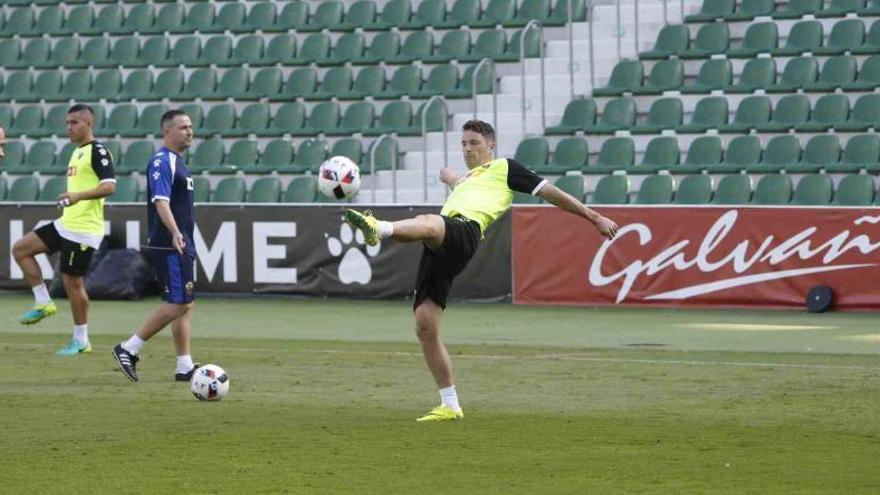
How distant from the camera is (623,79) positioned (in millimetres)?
26500

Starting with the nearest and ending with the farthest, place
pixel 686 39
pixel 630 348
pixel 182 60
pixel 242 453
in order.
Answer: pixel 242 453 < pixel 630 348 < pixel 686 39 < pixel 182 60

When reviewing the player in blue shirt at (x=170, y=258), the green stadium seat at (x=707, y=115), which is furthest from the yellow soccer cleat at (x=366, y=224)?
the green stadium seat at (x=707, y=115)

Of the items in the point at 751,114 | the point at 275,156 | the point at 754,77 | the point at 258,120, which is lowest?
the point at 275,156

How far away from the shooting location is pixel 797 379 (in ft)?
45.5

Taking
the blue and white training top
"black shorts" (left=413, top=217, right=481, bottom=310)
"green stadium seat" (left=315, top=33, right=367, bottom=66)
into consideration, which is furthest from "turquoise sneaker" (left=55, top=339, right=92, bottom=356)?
"green stadium seat" (left=315, top=33, right=367, bottom=66)

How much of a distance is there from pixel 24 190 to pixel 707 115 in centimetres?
1170

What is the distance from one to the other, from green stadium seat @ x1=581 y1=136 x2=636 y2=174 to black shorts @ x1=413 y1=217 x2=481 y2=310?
13.6 m

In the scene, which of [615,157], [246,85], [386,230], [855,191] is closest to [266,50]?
[246,85]

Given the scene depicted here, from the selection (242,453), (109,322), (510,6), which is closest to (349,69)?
(510,6)

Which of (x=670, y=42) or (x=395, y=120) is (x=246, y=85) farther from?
(x=670, y=42)

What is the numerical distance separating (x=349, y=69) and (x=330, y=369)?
14.5 meters

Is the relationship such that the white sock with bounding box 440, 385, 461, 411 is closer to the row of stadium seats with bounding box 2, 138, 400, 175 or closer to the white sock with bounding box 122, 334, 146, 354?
the white sock with bounding box 122, 334, 146, 354

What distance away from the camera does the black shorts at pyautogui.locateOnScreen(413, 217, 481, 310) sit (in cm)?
1125

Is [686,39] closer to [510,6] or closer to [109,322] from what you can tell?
[510,6]
